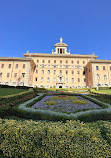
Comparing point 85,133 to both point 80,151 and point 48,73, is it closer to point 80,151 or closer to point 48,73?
point 80,151

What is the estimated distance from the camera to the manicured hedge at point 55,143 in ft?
7.06

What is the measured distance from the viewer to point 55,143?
222 cm

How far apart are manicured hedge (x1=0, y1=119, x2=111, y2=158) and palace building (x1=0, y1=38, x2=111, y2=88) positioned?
91.7 feet

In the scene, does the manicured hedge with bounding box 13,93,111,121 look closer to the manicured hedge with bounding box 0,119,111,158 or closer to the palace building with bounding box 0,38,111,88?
the manicured hedge with bounding box 0,119,111,158

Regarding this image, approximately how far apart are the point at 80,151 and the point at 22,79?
100ft

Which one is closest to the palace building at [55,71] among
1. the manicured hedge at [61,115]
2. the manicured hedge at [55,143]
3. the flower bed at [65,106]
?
the flower bed at [65,106]

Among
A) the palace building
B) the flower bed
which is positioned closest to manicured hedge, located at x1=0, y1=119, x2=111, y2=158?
the flower bed

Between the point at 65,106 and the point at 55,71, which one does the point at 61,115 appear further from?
the point at 55,71

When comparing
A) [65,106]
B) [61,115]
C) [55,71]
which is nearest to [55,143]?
[61,115]

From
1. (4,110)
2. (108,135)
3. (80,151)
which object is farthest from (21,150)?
(4,110)

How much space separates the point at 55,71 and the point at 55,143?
109 feet

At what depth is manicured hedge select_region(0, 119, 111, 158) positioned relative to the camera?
7.06 ft

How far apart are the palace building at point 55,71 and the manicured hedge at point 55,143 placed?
27.9 meters

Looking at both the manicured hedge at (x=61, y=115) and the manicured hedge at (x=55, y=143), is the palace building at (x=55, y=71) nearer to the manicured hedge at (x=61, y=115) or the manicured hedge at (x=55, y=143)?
the manicured hedge at (x=61, y=115)
